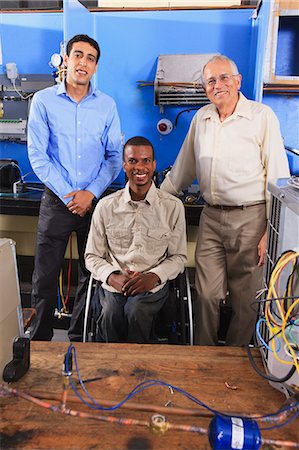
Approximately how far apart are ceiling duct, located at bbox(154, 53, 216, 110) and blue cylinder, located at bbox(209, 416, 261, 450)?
2368 mm

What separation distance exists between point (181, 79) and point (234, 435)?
2.46 m

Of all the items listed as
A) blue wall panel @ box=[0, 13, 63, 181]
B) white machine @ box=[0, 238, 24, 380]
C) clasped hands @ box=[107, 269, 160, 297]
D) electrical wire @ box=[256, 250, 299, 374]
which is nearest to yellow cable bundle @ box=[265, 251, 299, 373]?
electrical wire @ box=[256, 250, 299, 374]

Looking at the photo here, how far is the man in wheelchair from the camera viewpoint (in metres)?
1.89

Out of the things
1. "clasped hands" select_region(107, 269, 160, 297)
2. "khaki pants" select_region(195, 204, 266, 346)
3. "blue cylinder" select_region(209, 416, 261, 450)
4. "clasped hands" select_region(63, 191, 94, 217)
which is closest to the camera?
"blue cylinder" select_region(209, 416, 261, 450)

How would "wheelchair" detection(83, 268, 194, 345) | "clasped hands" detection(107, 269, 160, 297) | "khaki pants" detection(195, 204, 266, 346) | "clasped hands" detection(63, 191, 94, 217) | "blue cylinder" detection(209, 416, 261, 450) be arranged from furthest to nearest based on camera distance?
"clasped hands" detection(63, 191, 94, 217)
"khaki pants" detection(195, 204, 266, 346)
"wheelchair" detection(83, 268, 194, 345)
"clasped hands" detection(107, 269, 160, 297)
"blue cylinder" detection(209, 416, 261, 450)

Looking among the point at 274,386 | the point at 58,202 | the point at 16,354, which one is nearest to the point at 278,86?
the point at 58,202

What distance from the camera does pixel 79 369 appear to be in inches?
44.0

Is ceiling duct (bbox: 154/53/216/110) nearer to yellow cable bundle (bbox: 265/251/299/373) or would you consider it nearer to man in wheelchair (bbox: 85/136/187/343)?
man in wheelchair (bbox: 85/136/187/343)

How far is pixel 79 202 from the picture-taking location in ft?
7.48

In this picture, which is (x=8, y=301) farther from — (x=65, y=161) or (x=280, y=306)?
(x=65, y=161)

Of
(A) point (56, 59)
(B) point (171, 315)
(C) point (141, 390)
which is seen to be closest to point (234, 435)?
(C) point (141, 390)

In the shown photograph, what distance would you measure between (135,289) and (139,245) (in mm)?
228

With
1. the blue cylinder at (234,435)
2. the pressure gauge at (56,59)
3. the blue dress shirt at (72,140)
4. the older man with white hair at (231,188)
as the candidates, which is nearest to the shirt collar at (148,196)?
the older man with white hair at (231,188)

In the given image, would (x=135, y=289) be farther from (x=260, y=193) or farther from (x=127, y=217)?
(x=260, y=193)
